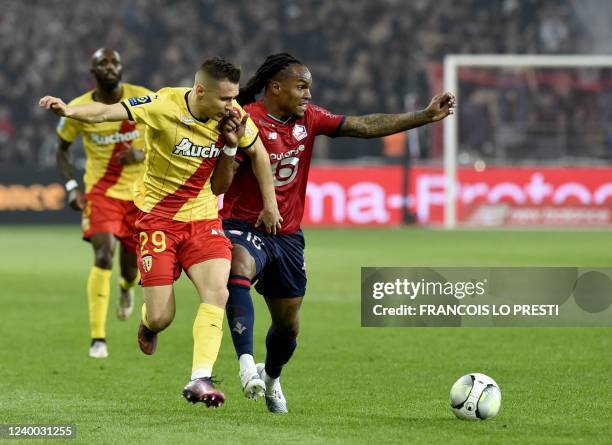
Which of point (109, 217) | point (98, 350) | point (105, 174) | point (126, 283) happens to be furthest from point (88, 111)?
point (126, 283)

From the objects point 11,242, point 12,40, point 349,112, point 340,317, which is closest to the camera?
point 340,317

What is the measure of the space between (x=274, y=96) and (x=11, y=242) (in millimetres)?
15703

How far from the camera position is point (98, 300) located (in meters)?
9.99

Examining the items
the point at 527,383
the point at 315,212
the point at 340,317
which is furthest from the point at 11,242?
the point at 527,383

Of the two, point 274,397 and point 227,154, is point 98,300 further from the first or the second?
point 227,154

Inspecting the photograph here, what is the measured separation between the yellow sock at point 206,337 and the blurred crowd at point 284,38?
70.8 feet

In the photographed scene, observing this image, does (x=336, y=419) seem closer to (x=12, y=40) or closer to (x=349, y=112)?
(x=349, y=112)

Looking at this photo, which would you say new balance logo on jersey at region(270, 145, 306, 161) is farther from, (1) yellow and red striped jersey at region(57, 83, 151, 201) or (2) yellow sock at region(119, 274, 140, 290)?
(2) yellow sock at region(119, 274, 140, 290)

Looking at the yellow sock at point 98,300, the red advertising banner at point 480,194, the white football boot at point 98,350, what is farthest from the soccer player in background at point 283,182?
the red advertising banner at point 480,194

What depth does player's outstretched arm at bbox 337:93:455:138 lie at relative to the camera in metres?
7.18

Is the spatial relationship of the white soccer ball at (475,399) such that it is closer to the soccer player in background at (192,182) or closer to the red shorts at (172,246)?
the soccer player in background at (192,182)

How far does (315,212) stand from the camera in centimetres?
2542

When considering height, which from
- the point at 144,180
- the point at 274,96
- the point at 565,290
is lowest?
the point at 565,290

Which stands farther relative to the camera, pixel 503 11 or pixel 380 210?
pixel 503 11
